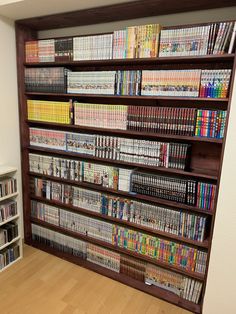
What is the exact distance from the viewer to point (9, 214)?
2213mm

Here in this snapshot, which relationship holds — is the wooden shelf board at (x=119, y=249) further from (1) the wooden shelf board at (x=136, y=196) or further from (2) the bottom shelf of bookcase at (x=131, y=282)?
(1) the wooden shelf board at (x=136, y=196)

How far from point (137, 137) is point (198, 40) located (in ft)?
2.68

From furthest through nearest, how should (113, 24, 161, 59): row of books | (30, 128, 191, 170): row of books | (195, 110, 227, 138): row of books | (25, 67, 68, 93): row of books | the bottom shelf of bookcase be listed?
(25, 67, 68, 93): row of books
the bottom shelf of bookcase
(30, 128, 191, 170): row of books
(113, 24, 161, 59): row of books
(195, 110, 227, 138): row of books

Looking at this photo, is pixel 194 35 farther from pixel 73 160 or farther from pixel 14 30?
pixel 14 30

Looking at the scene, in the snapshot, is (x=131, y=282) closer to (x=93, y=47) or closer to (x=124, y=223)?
(x=124, y=223)

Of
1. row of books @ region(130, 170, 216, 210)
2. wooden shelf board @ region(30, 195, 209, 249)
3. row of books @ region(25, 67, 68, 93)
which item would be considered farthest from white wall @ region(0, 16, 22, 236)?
row of books @ region(130, 170, 216, 210)

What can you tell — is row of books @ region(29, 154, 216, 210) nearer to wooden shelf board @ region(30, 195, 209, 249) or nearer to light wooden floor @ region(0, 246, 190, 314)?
wooden shelf board @ region(30, 195, 209, 249)

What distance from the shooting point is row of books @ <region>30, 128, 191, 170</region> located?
176 cm

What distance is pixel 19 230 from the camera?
2.34 meters

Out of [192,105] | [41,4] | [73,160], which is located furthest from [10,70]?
[192,105]

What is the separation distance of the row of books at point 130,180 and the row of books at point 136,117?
354 millimetres

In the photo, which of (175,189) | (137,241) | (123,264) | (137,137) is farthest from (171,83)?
(123,264)

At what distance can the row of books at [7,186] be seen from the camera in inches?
83.1

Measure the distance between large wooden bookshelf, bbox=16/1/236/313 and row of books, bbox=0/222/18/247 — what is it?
28 centimetres
